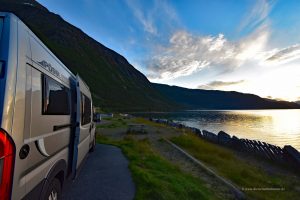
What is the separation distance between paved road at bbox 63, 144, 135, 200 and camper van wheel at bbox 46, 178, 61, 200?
1.75 metres

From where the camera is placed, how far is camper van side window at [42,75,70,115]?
3516 millimetres

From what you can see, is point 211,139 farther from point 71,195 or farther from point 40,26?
point 40,26

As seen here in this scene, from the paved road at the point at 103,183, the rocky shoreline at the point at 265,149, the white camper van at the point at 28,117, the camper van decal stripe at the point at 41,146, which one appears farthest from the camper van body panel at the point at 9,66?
the rocky shoreline at the point at 265,149

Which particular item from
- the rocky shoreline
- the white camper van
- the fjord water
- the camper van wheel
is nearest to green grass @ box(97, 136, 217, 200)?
the camper van wheel

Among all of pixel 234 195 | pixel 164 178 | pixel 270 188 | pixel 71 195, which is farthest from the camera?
pixel 270 188

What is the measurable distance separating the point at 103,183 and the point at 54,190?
10.4 ft

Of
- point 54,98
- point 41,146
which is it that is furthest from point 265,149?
point 41,146

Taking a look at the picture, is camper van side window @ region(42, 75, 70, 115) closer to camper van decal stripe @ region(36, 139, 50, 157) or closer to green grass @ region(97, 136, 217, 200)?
camper van decal stripe @ region(36, 139, 50, 157)

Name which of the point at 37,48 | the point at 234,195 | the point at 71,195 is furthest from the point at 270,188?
the point at 37,48

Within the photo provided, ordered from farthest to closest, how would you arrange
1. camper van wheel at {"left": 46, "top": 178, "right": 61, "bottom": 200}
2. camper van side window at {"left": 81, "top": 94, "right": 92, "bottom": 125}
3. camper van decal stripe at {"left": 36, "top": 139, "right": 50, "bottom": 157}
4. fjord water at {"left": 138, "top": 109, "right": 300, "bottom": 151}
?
fjord water at {"left": 138, "top": 109, "right": 300, "bottom": 151}, camper van side window at {"left": 81, "top": 94, "right": 92, "bottom": 125}, camper van wheel at {"left": 46, "top": 178, "right": 61, "bottom": 200}, camper van decal stripe at {"left": 36, "top": 139, "right": 50, "bottom": 157}

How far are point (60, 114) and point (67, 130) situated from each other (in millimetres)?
667

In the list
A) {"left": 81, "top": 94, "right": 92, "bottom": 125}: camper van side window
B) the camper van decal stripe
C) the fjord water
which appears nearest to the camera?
the camper van decal stripe

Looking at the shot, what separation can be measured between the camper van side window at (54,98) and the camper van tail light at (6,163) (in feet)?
3.22

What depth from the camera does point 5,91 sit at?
7.86ft
